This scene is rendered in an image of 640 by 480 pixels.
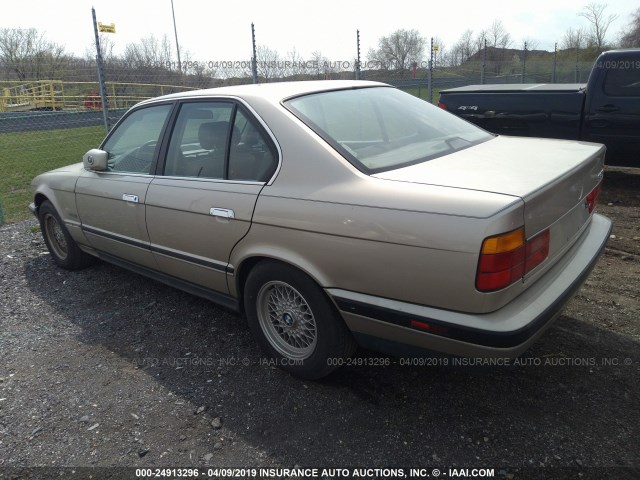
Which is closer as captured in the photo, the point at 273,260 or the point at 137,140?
the point at 273,260

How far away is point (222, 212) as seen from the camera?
293cm

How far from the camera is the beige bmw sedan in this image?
6.92ft

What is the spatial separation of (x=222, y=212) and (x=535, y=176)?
173cm

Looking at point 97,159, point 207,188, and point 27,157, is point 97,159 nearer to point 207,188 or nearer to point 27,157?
point 207,188

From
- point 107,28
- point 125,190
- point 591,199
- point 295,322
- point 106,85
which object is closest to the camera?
point 295,322

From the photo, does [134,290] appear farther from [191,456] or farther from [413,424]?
[413,424]

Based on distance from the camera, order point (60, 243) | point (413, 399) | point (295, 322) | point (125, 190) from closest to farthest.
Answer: point (413, 399), point (295, 322), point (125, 190), point (60, 243)

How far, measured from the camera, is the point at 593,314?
3.47 meters

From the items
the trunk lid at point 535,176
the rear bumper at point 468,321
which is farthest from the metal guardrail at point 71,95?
the rear bumper at point 468,321

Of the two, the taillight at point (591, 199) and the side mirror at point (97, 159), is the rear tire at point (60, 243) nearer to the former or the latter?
the side mirror at point (97, 159)

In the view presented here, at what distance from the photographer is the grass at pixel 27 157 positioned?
312 inches

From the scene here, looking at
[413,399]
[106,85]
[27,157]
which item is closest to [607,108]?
[413,399]

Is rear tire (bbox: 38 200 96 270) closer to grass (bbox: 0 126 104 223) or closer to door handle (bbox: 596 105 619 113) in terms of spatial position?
grass (bbox: 0 126 104 223)

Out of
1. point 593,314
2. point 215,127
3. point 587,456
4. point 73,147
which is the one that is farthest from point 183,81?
point 587,456
